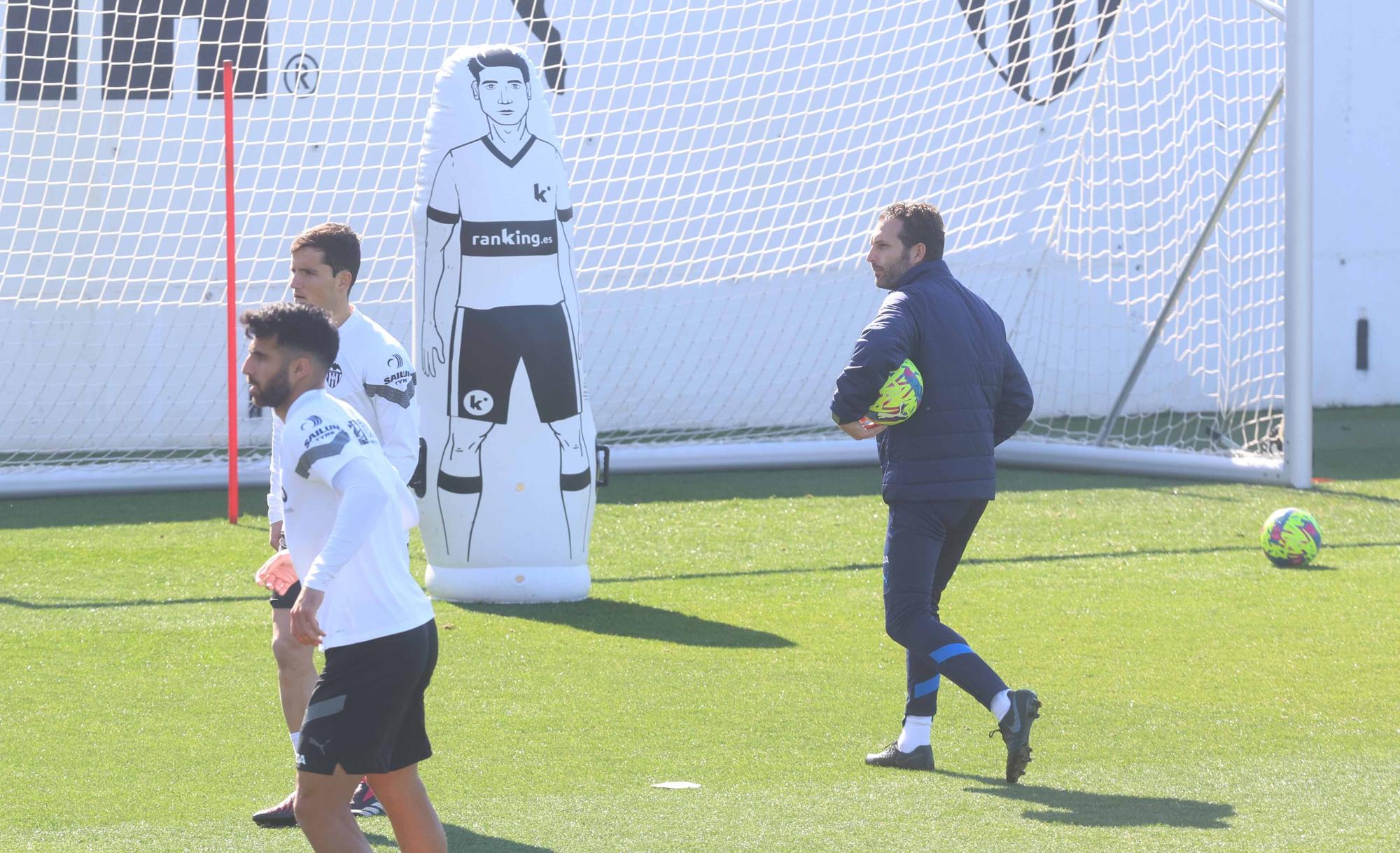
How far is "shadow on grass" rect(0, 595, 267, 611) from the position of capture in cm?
739

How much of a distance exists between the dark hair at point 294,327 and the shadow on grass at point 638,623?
3.39 metres

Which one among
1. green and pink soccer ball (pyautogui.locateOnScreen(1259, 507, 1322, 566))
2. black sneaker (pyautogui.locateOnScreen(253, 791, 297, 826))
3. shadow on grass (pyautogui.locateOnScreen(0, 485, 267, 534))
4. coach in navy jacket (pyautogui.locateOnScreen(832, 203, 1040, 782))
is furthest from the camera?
shadow on grass (pyautogui.locateOnScreen(0, 485, 267, 534))

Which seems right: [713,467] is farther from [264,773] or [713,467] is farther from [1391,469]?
[264,773]

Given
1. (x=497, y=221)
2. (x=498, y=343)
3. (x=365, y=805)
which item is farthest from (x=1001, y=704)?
(x=497, y=221)

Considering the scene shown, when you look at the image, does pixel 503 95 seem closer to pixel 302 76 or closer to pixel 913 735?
pixel 913 735

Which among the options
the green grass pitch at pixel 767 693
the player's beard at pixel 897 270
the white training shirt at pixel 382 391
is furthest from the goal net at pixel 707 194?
the white training shirt at pixel 382 391

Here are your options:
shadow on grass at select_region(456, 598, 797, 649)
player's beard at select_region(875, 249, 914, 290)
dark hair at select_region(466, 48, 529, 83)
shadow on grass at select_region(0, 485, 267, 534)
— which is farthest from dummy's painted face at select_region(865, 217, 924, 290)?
shadow on grass at select_region(0, 485, 267, 534)

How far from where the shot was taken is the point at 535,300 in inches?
291

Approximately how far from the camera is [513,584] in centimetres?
747

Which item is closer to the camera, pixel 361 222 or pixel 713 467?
pixel 713 467

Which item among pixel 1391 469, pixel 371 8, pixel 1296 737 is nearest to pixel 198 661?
pixel 1296 737

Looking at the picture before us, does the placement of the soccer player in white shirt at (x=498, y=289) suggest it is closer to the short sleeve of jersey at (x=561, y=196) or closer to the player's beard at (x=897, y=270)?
the short sleeve of jersey at (x=561, y=196)

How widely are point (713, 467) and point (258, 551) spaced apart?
11.1ft

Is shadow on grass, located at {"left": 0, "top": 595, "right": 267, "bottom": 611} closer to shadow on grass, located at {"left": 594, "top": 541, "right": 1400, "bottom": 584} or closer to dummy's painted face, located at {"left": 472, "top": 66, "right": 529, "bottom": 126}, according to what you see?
shadow on grass, located at {"left": 594, "top": 541, "right": 1400, "bottom": 584}
